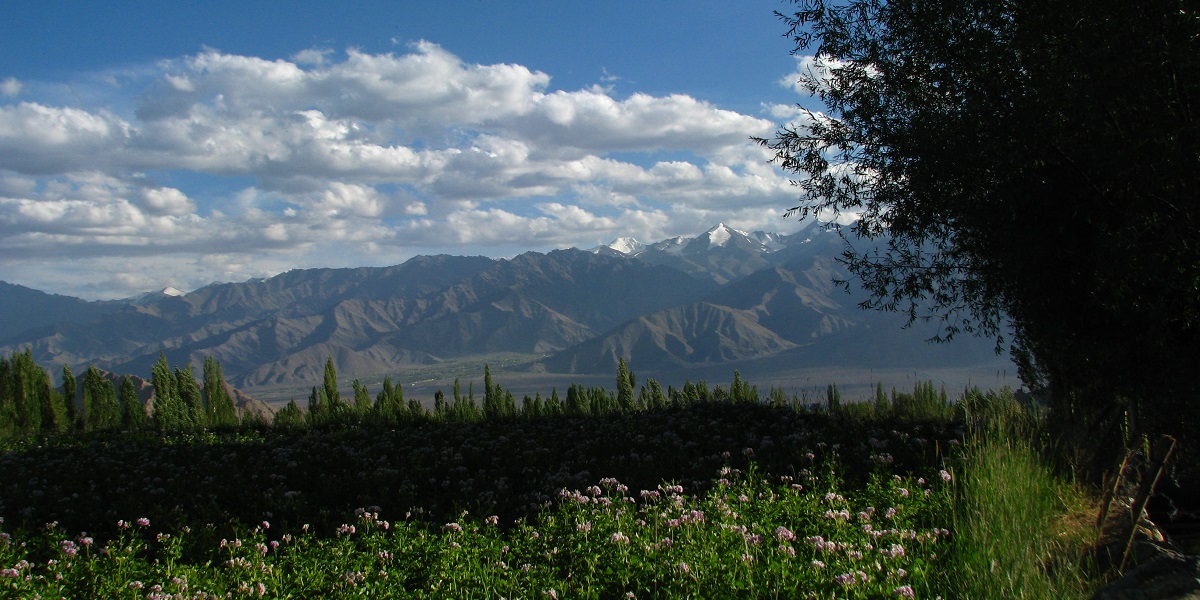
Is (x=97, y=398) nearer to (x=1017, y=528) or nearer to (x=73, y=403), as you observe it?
(x=73, y=403)

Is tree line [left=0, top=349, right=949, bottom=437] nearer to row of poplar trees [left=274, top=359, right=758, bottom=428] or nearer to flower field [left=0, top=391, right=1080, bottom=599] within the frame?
row of poplar trees [left=274, top=359, right=758, bottom=428]

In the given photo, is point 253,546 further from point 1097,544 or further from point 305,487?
point 1097,544

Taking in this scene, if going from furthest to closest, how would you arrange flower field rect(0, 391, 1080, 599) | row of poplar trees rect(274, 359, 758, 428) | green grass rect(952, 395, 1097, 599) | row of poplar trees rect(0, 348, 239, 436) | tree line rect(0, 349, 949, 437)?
row of poplar trees rect(0, 348, 239, 436)
tree line rect(0, 349, 949, 437)
row of poplar trees rect(274, 359, 758, 428)
flower field rect(0, 391, 1080, 599)
green grass rect(952, 395, 1097, 599)

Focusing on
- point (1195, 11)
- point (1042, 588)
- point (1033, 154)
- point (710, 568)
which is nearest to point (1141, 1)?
point (1195, 11)

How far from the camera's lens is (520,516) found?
9.45 m

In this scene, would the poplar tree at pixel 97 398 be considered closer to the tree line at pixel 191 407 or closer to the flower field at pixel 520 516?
the tree line at pixel 191 407

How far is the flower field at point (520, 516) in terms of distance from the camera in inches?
274

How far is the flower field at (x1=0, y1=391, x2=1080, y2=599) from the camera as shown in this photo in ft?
22.9

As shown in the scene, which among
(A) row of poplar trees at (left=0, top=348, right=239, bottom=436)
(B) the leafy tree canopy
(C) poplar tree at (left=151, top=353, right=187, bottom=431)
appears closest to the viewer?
(B) the leafy tree canopy

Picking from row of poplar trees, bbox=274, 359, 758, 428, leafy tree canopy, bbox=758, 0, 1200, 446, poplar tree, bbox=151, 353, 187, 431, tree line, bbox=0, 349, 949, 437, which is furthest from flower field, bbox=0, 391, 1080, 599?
poplar tree, bbox=151, 353, 187, 431

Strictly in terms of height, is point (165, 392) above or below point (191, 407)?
above

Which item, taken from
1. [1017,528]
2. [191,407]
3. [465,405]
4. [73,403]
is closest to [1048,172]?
[1017,528]

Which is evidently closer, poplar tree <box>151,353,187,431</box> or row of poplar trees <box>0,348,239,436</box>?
row of poplar trees <box>0,348,239,436</box>

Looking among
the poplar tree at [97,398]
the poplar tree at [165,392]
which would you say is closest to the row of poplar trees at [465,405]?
the poplar tree at [165,392]
